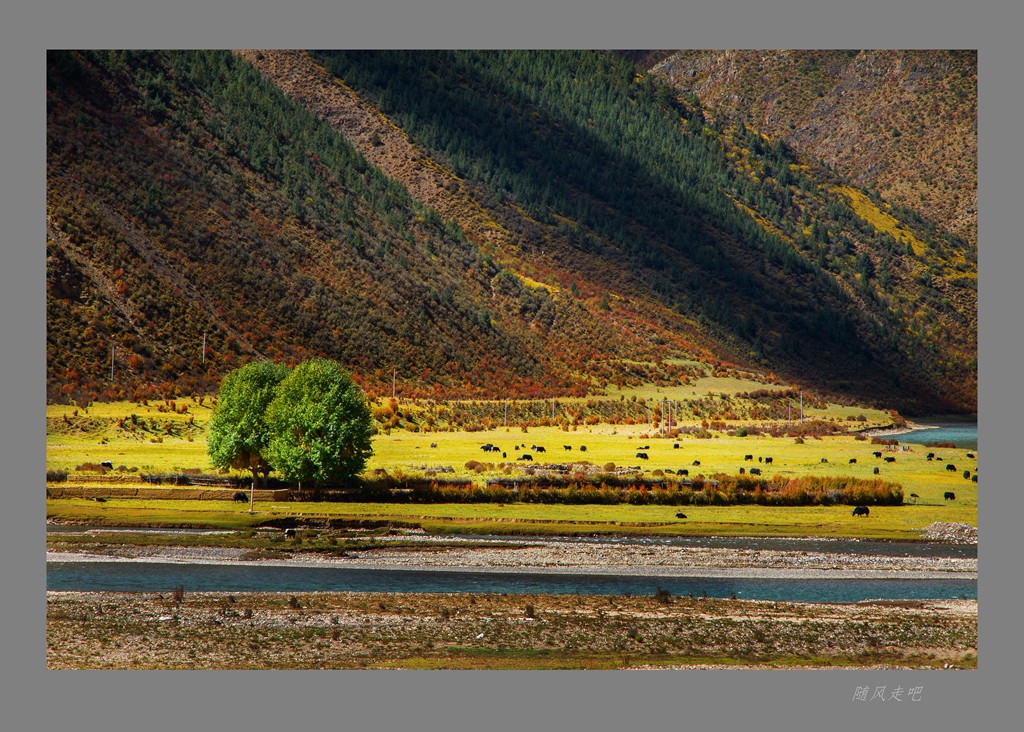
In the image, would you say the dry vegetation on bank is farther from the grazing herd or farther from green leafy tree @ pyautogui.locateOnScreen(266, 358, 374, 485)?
the grazing herd

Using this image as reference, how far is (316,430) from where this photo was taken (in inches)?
2250

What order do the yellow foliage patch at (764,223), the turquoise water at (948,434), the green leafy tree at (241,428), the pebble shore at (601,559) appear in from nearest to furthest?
the pebble shore at (601,559) < the green leafy tree at (241,428) < the turquoise water at (948,434) < the yellow foliage patch at (764,223)

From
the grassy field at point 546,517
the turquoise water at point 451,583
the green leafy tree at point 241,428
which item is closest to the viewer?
the turquoise water at point 451,583

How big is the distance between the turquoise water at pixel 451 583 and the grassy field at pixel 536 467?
843 cm

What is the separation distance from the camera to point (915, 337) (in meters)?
160

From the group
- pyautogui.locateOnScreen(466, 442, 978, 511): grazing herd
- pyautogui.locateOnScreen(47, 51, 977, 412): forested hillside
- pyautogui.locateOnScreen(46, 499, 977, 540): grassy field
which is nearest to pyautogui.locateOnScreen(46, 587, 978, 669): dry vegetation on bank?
pyautogui.locateOnScreen(46, 499, 977, 540): grassy field

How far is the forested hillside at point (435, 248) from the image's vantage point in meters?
86.8

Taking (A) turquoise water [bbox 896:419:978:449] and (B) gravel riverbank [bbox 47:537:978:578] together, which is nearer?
(B) gravel riverbank [bbox 47:537:978:578]

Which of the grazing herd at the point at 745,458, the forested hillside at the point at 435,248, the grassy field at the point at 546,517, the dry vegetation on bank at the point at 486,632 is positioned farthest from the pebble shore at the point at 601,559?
the forested hillside at the point at 435,248

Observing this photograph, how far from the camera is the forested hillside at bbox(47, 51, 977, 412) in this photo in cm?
8675

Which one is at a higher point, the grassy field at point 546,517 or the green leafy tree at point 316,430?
the green leafy tree at point 316,430

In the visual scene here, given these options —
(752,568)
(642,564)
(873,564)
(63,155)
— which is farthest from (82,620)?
(63,155)

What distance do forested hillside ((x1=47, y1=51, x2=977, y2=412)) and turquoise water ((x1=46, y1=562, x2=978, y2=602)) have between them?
2822 cm

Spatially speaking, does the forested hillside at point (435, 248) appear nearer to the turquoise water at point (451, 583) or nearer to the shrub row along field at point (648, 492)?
the shrub row along field at point (648, 492)
